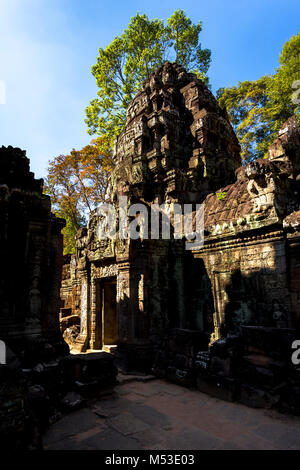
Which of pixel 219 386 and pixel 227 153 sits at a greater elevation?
pixel 227 153

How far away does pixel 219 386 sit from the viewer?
4715 millimetres

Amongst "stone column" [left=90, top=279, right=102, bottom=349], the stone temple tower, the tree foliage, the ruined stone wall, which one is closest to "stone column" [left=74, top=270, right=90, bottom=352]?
the stone temple tower

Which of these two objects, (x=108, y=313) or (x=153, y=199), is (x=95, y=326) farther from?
(x=153, y=199)

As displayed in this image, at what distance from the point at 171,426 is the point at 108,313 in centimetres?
572

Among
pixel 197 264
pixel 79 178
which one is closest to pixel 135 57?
pixel 79 178

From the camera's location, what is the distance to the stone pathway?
3.13m

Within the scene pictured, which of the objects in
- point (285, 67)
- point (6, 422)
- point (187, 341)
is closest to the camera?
point (6, 422)

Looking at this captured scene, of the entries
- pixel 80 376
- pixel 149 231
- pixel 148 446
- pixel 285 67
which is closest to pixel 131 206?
pixel 149 231

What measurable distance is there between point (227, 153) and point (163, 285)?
686 cm

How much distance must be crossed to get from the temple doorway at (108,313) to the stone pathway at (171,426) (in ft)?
13.8

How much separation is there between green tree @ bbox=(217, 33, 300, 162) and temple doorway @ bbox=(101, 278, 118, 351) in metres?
12.6

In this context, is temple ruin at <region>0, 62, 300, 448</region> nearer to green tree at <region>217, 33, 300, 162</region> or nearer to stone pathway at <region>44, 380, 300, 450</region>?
stone pathway at <region>44, 380, 300, 450</region>

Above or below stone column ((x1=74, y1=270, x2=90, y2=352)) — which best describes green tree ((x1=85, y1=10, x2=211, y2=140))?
above

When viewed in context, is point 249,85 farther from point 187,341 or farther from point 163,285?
point 187,341
